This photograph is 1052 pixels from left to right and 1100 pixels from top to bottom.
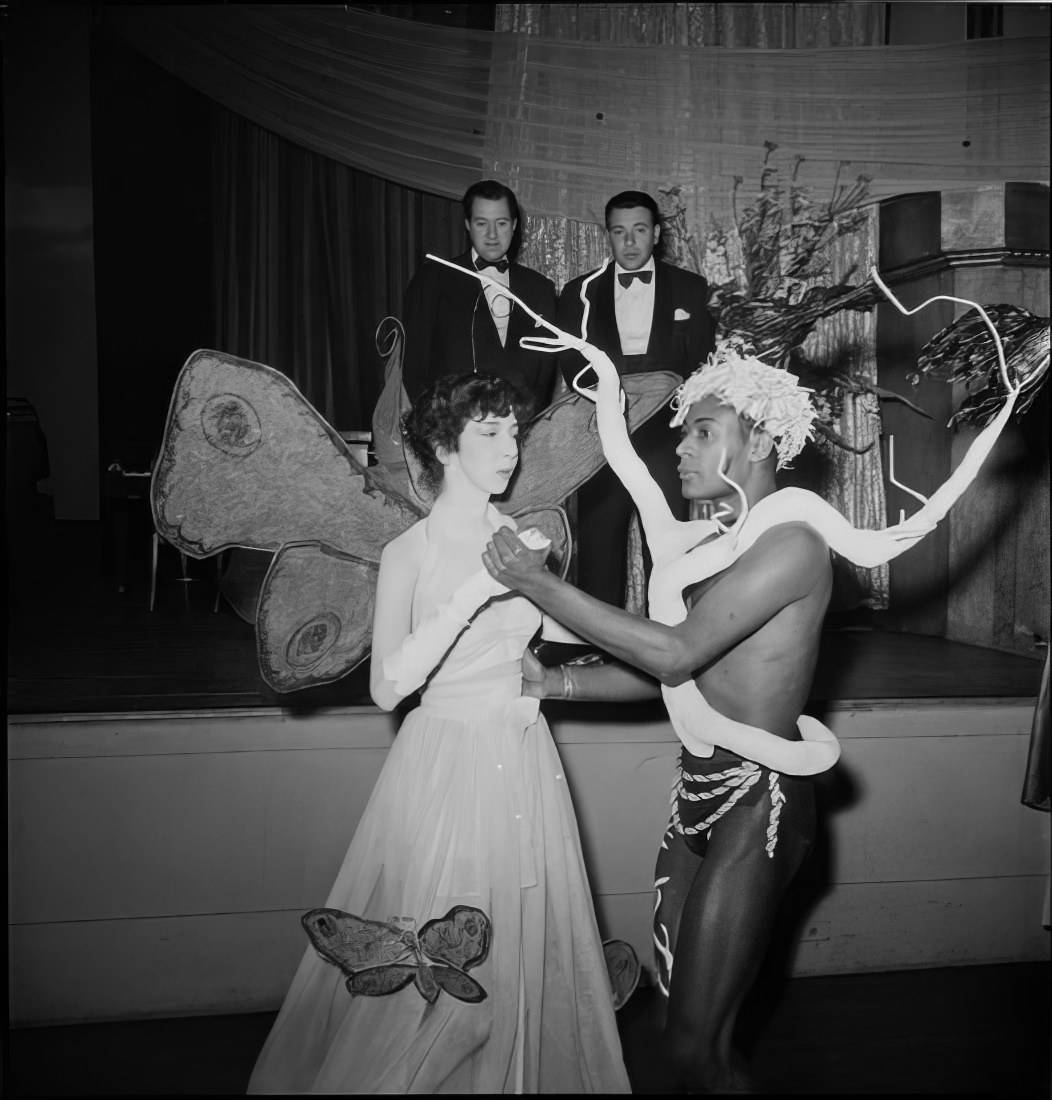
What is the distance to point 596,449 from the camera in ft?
8.61

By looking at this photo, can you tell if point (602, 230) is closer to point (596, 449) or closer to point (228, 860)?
point (596, 449)

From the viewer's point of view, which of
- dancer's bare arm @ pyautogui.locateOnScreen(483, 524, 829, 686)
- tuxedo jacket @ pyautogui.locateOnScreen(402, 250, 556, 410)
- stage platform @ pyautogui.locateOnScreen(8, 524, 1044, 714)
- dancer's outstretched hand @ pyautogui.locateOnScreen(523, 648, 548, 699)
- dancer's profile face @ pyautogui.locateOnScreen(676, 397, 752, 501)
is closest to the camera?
dancer's bare arm @ pyautogui.locateOnScreen(483, 524, 829, 686)

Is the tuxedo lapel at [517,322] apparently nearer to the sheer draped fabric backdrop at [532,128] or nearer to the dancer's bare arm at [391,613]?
the sheer draped fabric backdrop at [532,128]

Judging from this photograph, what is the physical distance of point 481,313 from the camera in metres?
2.65

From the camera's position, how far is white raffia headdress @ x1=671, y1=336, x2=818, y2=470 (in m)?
2.38

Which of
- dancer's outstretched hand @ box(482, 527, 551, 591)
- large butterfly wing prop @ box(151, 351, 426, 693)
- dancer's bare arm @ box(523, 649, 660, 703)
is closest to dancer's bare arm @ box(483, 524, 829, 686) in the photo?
dancer's outstretched hand @ box(482, 527, 551, 591)

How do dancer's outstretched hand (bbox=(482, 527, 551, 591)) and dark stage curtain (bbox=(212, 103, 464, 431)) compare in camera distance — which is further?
dark stage curtain (bbox=(212, 103, 464, 431))

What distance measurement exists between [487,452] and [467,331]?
349mm

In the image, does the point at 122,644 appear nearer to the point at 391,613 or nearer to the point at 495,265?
the point at 391,613

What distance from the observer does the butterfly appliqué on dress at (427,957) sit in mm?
2406

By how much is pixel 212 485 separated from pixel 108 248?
670 mm

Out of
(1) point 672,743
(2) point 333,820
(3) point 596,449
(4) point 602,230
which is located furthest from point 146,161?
(1) point 672,743

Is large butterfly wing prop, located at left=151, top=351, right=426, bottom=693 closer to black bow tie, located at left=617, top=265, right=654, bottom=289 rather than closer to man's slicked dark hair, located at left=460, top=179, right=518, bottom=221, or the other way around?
man's slicked dark hair, located at left=460, top=179, right=518, bottom=221

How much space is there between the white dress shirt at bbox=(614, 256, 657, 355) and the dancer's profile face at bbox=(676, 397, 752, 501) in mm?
371
